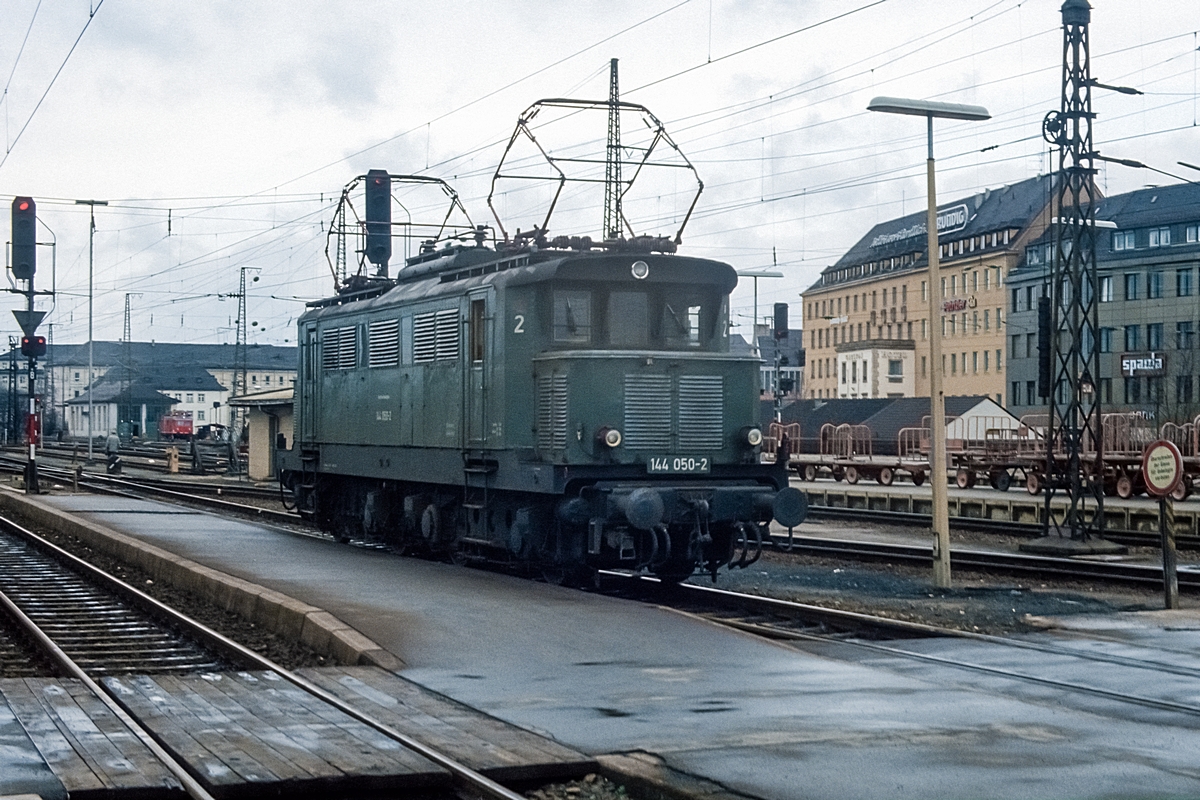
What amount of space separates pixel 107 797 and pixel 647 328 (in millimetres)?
10555

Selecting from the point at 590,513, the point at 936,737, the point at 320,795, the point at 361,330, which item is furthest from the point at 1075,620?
the point at 361,330

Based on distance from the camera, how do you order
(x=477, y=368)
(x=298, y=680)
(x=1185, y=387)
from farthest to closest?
(x=1185, y=387)
(x=477, y=368)
(x=298, y=680)

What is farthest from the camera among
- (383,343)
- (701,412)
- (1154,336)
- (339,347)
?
(1154,336)

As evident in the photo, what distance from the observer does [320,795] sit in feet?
24.7

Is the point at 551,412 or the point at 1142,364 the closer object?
the point at 551,412

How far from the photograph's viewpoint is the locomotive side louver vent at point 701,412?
1664cm

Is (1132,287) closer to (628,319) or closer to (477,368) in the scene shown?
(628,319)

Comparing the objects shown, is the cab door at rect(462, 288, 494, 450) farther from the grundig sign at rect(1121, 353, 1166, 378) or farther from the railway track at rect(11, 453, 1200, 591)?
the grundig sign at rect(1121, 353, 1166, 378)

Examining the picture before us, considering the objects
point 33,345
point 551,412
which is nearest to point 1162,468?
point 551,412

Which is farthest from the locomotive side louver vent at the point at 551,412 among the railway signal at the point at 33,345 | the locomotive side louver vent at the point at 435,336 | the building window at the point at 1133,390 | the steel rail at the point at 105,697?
the building window at the point at 1133,390

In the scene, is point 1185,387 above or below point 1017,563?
above

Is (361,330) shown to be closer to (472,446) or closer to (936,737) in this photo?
(472,446)

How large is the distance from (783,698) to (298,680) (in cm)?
323

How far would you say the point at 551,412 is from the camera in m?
16.5
